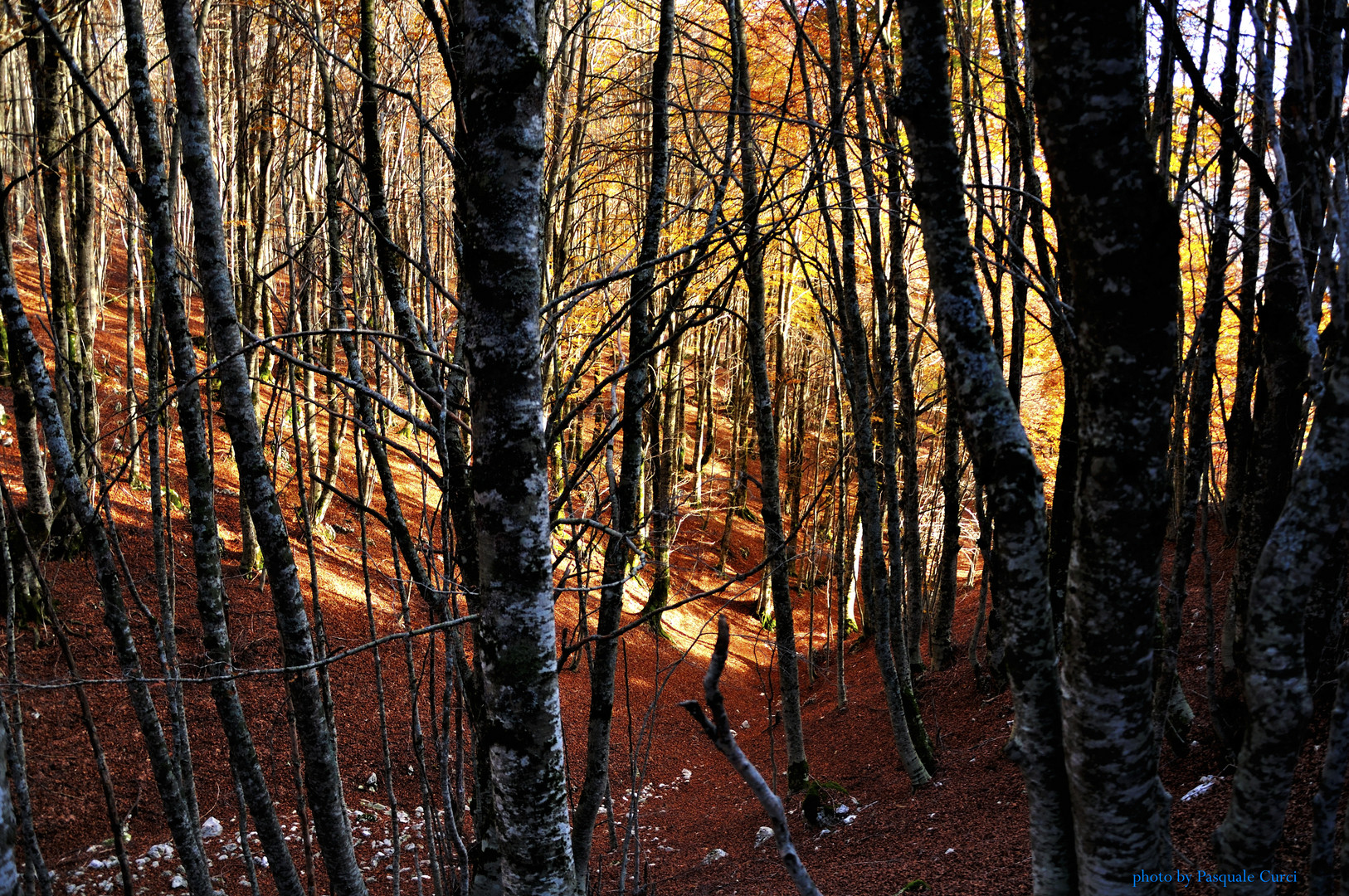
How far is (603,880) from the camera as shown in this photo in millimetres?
6422

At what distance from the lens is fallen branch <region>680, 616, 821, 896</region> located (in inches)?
59.5

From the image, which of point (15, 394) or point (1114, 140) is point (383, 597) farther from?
point (1114, 140)

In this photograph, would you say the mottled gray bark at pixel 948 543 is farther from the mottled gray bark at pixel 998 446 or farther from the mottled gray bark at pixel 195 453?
the mottled gray bark at pixel 195 453

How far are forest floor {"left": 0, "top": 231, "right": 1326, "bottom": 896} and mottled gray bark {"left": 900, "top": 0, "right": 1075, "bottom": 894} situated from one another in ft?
5.03

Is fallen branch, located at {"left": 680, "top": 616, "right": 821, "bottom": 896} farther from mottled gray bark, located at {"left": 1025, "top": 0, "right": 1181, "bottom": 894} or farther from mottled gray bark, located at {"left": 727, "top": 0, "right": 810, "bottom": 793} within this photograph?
mottled gray bark, located at {"left": 727, "top": 0, "right": 810, "bottom": 793}

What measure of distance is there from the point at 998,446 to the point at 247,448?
316 centimetres

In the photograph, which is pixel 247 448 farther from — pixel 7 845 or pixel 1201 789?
pixel 1201 789

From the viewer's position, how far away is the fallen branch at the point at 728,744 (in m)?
1.51

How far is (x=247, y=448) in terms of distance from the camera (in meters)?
3.59

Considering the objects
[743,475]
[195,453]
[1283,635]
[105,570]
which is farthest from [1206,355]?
[105,570]

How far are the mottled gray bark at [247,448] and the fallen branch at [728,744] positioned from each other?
245cm

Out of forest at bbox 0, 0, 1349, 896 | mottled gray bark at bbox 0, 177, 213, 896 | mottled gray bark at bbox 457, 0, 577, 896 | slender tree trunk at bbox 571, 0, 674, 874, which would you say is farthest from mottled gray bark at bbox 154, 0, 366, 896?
mottled gray bark at bbox 457, 0, 577, 896

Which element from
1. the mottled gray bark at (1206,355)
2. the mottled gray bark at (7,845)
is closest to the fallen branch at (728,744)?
the mottled gray bark at (7,845)

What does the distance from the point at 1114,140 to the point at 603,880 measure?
6478 mm
